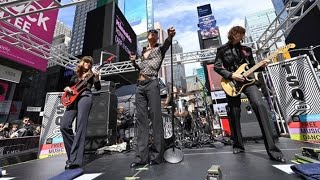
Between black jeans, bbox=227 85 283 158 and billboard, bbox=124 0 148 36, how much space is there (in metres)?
23.8

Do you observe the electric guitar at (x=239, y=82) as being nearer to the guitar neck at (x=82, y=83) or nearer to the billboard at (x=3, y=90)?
the guitar neck at (x=82, y=83)

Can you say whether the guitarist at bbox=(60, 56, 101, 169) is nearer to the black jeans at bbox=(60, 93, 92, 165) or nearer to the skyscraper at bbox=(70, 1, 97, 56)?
the black jeans at bbox=(60, 93, 92, 165)

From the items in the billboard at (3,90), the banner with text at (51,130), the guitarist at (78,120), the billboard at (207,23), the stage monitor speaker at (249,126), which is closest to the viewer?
the guitarist at (78,120)

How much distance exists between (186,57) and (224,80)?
14.1ft

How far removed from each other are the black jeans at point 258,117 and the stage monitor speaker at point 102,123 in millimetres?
2478

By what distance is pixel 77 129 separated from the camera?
228 cm

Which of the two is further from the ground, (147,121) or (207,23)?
(207,23)

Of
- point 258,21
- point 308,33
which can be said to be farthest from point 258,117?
point 258,21

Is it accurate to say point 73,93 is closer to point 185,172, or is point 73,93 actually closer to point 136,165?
point 136,165

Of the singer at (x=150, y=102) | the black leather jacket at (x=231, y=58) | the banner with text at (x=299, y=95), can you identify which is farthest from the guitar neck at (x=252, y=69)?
the banner with text at (x=299, y=95)

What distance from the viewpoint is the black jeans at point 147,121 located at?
2182 millimetres

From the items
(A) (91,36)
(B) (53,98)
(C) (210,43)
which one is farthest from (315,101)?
(C) (210,43)

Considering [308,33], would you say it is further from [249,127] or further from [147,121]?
[147,121]

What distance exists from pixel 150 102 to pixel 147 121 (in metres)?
0.23
